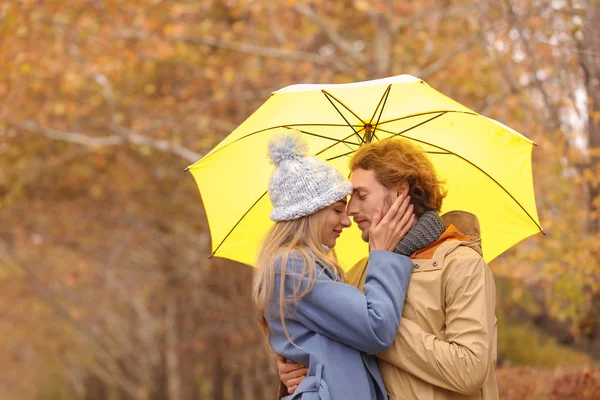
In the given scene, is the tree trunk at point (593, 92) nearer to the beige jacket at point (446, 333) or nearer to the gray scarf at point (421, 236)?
the gray scarf at point (421, 236)

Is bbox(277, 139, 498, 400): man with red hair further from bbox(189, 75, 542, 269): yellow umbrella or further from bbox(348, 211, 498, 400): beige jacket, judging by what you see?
bbox(189, 75, 542, 269): yellow umbrella

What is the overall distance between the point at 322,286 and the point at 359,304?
20 cm

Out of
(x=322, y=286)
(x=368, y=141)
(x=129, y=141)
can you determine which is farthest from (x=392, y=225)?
(x=129, y=141)

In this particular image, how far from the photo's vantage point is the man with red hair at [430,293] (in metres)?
3.63

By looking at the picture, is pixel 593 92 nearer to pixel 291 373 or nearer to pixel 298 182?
Answer: pixel 298 182

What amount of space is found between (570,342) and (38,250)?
41.1ft

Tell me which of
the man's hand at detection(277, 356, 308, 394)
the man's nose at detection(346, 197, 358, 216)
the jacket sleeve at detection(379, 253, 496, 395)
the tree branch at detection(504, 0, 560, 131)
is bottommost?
the man's hand at detection(277, 356, 308, 394)

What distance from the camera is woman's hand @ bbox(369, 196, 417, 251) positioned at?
3901 mm

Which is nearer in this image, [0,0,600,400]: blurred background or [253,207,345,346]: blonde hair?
[253,207,345,346]: blonde hair

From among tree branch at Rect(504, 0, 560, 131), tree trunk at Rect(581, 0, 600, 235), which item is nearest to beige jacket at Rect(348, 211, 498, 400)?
tree trunk at Rect(581, 0, 600, 235)

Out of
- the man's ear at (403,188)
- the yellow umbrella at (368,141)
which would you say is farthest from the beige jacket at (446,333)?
the yellow umbrella at (368,141)

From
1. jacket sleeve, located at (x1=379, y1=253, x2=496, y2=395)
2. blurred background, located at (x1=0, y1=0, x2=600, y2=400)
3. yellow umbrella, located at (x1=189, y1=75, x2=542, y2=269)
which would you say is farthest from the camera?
blurred background, located at (x1=0, y1=0, x2=600, y2=400)

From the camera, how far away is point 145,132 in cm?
1391

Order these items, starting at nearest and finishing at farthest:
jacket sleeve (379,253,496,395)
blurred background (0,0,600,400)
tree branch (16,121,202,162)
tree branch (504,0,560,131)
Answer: jacket sleeve (379,253,496,395) → tree branch (504,0,560,131) → blurred background (0,0,600,400) → tree branch (16,121,202,162)
